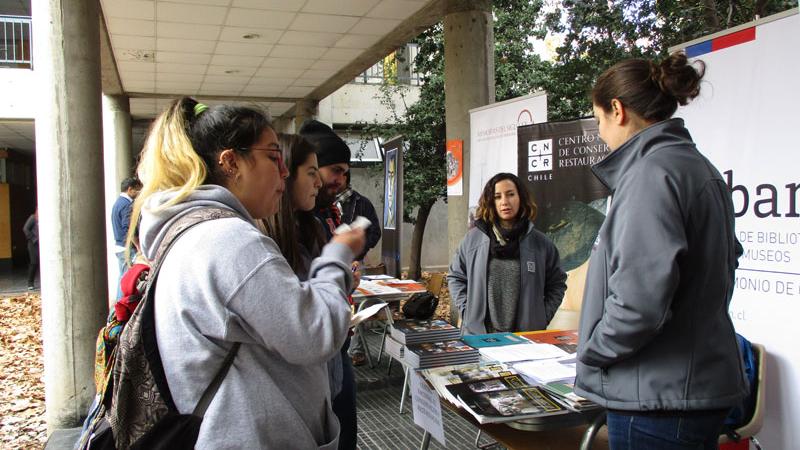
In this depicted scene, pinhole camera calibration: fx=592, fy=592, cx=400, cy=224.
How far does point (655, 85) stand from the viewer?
1647 millimetres

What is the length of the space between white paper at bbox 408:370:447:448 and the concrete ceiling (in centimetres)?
474

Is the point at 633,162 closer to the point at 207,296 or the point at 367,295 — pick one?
the point at 207,296

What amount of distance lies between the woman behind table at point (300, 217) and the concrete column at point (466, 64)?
383cm

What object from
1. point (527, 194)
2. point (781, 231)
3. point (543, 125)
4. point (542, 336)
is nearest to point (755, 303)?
point (781, 231)

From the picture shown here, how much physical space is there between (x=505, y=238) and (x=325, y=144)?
4.11 ft

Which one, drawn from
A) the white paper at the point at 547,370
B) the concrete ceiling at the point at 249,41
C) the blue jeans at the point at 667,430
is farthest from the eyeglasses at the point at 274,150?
the concrete ceiling at the point at 249,41

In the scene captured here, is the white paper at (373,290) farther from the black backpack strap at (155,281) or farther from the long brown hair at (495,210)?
the black backpack strap at (155,281)

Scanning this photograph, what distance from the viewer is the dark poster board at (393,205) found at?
6641mm

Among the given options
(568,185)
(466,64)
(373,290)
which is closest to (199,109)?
(568,185)

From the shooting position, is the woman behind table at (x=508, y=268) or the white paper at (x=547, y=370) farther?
the woman behind table at (x=508, y=268)

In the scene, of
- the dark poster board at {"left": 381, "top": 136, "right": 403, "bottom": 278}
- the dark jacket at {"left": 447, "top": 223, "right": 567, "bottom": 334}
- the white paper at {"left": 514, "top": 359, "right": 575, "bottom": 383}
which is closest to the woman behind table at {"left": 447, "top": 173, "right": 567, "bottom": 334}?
the dark jacket at {"left": 447, "top": 223, "right": 567, "bottom": 334}

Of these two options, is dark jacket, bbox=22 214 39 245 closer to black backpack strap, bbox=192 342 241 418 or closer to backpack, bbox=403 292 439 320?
backpack, bbox=403 292 439 320

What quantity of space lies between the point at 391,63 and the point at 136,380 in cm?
1116

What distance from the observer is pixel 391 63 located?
11727mm
